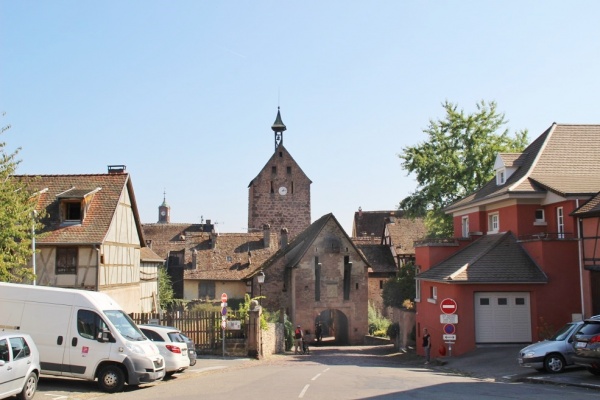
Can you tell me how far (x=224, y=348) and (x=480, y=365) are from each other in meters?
11.1

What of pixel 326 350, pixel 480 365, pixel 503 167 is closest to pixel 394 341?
pixel 326 350

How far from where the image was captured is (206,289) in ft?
169

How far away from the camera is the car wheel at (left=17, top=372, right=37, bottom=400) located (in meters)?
14.6

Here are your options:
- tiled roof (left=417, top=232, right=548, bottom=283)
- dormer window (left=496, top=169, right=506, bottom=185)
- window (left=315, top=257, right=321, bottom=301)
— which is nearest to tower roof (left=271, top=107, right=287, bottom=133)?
window (left=315, top=257, right=321, bottom=301)

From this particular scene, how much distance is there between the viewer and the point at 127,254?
114 ft

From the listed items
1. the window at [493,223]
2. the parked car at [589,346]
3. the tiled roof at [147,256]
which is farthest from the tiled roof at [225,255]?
the parked car at [589,346]

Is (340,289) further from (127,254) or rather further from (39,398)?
(39,398)

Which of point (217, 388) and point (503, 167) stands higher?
point (503, 167)

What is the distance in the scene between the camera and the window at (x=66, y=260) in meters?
30.2

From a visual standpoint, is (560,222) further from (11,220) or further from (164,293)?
(164,293)

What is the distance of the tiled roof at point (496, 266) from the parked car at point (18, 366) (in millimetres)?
17698

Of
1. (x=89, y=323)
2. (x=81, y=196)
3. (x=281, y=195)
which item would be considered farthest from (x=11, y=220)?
(x=281, y=195)

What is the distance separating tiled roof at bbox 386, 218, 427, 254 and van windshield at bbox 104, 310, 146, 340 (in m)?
38.6

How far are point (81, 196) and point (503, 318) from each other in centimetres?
1972
